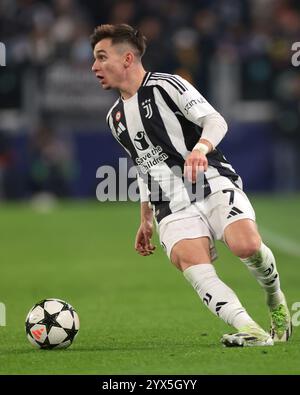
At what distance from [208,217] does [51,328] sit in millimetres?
1216

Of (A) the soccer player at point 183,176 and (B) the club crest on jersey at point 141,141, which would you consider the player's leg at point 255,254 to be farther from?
(B) the club crest on jersey at point 141,141

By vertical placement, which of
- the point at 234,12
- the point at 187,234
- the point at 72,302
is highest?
the point at 234,12

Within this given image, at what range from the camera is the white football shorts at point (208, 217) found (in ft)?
22.8

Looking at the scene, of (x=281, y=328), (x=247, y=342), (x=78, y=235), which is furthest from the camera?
(x=78, y=235)

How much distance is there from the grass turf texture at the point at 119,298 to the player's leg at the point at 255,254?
0.17 metres

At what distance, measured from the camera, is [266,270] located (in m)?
7.07

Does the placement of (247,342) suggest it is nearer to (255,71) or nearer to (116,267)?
(116,267)

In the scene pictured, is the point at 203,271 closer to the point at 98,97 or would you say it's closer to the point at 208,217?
the point at 208,217

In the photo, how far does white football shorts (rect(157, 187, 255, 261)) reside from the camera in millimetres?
6953

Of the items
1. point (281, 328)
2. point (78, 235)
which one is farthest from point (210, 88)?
point (281, 328)
